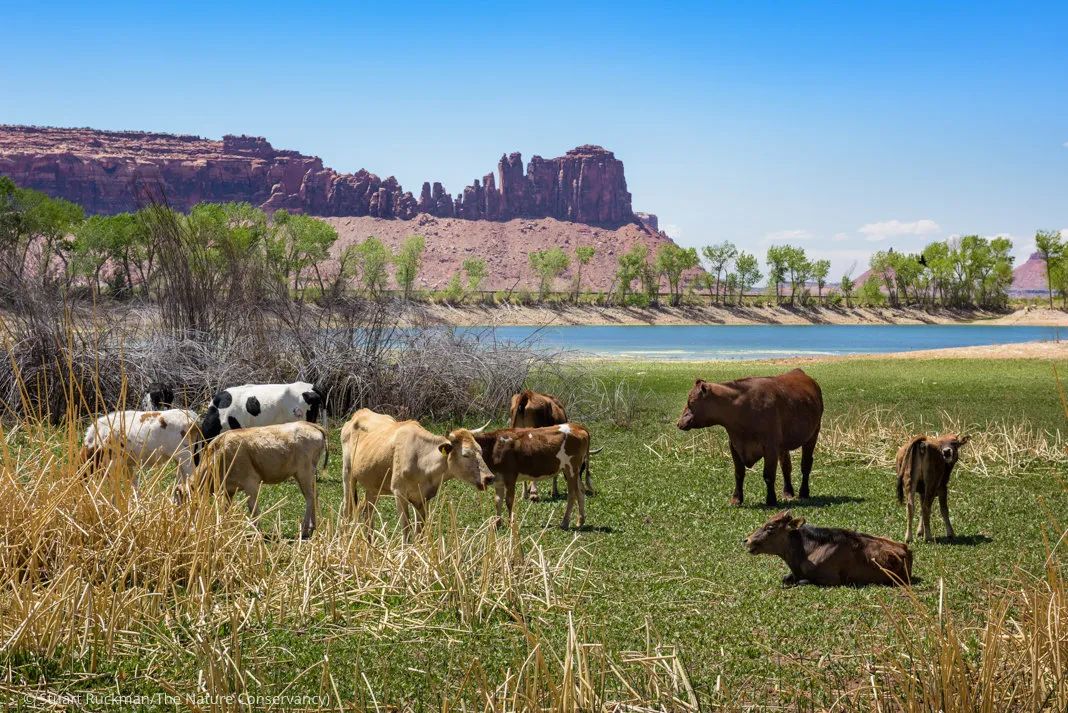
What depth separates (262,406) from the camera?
14.2m

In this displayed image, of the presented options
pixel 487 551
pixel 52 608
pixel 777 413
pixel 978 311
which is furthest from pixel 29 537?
pixel 978 311

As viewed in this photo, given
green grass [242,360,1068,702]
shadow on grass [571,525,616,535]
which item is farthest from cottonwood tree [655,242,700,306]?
shadow on grass [571,525,616,535]

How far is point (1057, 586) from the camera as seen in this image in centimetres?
522

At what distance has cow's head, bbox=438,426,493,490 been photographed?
845cm

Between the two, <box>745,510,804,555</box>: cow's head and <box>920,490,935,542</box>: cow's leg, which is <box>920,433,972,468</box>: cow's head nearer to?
<box>920,490,935,542</box>: cow's leg

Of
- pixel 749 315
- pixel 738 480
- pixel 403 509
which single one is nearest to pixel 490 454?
pixel 403 509

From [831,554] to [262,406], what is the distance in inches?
361

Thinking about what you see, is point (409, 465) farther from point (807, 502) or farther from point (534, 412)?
point (807, 502)

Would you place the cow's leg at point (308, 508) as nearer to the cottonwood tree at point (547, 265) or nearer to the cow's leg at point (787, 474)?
the cow's leg at point (787, 474)

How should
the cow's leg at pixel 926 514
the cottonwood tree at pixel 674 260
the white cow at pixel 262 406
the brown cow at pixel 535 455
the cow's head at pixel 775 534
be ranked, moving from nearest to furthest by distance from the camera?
the cow's head at pixel 775 534 → the cow's leg at pixel 926 514 → the brown cow at pixel 535 455 → the white cow at pixel 262 406 → the cottonwood tree at pixel 674 260

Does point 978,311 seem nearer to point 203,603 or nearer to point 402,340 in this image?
point 402,340

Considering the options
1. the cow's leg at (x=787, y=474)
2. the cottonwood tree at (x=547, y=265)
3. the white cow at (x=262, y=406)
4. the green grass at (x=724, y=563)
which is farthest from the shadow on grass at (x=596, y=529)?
the cottonwood tree at (x=547, y=265)

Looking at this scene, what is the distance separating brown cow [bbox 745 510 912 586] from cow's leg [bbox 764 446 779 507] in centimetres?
368

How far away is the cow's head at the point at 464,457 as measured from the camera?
8.45 m
